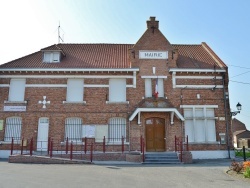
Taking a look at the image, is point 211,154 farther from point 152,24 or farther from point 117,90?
point 152,24

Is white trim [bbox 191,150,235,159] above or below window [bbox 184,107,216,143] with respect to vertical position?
below

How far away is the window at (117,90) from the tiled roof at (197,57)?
4.64 metres

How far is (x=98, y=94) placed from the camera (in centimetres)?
1995

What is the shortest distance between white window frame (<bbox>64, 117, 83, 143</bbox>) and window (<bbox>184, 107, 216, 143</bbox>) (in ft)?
25.7

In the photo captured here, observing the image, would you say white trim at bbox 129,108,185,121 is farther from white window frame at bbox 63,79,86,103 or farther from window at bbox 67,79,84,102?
window at bbox 67,79,84,102

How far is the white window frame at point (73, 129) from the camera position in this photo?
19375mm

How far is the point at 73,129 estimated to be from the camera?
19.5 metres

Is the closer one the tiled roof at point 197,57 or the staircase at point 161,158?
the staircase at point 161,158

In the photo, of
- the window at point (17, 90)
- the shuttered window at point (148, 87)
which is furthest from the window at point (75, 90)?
the shuttered window at point (148, 87)

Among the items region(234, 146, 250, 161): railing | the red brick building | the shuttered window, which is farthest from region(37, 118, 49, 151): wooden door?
region(234, 146, 250, 161): railing

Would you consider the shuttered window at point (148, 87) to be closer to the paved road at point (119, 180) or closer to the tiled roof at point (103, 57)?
the tiled roof at point (103, 57)

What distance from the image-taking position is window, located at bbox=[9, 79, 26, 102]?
65.2 feet

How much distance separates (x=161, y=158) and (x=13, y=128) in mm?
10814

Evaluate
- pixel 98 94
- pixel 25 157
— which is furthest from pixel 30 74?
pixel 25 157
